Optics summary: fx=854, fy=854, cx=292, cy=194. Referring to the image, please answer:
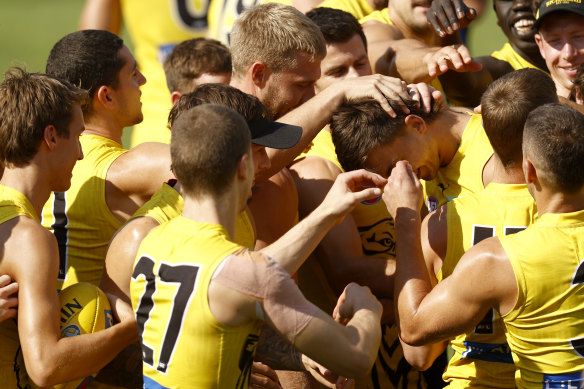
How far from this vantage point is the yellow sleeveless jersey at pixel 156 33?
6875mm

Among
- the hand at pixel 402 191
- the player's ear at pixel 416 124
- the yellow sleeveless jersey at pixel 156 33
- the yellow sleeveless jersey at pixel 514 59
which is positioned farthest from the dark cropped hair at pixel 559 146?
the yellow sleeveless jersey at pixel 156 33

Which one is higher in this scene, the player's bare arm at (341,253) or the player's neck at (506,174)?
the player's neck at (506,174)

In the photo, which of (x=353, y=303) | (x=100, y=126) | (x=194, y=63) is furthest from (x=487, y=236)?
(x=194, y=63)

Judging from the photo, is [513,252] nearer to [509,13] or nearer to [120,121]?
[120,121]

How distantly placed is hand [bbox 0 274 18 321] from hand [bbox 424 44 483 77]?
7.44 ft

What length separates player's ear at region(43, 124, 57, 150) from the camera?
3578 mm

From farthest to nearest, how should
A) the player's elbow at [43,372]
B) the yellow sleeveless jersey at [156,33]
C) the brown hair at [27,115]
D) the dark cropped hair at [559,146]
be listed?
the yellow sleeveless jersey at [156,33] → the brown hair at [27,115] → the player's elbow at [43,372] → the dark cropped hair at [559,146]

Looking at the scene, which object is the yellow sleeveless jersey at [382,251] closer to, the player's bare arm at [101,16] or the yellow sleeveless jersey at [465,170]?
the yellow sleeveless jersey at [465,170]

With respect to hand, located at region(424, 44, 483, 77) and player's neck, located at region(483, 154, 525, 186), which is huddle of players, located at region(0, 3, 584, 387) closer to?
player's neck, located at region(483, 154, 525, 186)

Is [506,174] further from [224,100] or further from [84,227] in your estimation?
[84,227]

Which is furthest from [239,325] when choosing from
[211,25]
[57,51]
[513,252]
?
[211,25]

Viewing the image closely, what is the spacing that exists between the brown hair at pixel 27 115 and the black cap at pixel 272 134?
83cm

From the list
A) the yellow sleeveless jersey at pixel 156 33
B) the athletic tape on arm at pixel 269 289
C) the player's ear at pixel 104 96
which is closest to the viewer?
the athletic tape on arm at pixel 269 289

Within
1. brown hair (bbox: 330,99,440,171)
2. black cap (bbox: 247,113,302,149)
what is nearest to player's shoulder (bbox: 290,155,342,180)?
brown hair (bbox: 330,99,440,171)
